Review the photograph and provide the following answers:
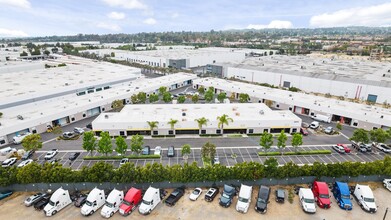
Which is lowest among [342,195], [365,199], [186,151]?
[365,199]

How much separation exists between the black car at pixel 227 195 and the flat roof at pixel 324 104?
1422 inches

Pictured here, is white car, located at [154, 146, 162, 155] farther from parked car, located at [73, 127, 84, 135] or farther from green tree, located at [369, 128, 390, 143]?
green tree, located at [369, 128, 390, 143]

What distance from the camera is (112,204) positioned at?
84.3 ft

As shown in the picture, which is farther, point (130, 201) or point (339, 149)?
point (339, 149)

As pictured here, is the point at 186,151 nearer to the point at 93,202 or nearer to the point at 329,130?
the point at 93,202

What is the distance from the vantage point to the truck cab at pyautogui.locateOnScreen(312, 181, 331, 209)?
26578mm

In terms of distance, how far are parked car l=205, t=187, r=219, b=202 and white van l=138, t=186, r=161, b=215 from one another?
577cm

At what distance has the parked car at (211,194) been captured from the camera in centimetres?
2769

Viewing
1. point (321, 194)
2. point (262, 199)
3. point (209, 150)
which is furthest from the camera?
point (209, 150)

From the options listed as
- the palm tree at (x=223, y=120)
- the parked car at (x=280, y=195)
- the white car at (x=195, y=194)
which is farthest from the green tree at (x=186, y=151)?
the parked car at (x=280, y=195)

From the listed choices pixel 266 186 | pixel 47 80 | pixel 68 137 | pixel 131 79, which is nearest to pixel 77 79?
pixel 47 80

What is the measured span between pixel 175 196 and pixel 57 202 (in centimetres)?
1299

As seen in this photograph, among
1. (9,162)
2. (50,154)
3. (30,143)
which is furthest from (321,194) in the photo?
(9,162)

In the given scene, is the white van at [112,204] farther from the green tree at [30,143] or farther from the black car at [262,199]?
the green tree at [30,143]
